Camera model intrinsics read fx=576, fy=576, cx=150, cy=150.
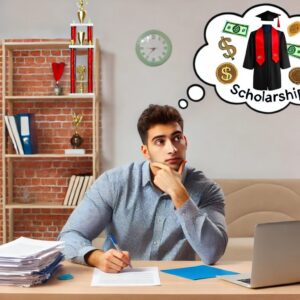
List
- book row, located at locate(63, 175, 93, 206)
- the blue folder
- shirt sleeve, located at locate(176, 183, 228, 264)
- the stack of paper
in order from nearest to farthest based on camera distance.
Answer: the stack of paper < the blue folder < shirt sleeve, located at locate(176, 183, 228, 264) < book row, located at locate(63, 175, 93, 206)

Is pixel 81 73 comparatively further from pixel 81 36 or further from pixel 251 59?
pixel 251 59

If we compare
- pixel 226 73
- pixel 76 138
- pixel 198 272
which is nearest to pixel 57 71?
pixel 76 138

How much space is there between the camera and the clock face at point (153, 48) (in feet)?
17.3

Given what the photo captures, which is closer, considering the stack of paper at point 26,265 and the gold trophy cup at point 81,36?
the stack of paper at point 26,265

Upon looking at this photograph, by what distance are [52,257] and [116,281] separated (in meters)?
0.28

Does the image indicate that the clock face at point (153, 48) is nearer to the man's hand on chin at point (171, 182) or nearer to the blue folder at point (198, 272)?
the man's hand on chin at point (171, 182)

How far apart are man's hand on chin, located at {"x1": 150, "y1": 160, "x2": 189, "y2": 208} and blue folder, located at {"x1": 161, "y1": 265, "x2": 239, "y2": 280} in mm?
277

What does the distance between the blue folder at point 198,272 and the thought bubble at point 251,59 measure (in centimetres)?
327

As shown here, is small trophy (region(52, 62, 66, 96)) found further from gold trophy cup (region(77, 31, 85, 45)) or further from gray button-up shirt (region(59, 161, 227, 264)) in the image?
gray button-up shirt (region(59, 161, 227, 264))

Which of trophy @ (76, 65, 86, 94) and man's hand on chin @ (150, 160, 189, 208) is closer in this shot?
man's hand on chin @ (150, 160, 189, 208)

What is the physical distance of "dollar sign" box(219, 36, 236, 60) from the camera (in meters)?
5.31

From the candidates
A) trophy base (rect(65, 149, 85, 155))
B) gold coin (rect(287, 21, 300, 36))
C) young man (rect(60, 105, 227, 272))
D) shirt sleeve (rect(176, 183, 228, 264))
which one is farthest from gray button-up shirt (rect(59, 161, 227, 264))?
gold coin (rect(287, 21, 300, 36))

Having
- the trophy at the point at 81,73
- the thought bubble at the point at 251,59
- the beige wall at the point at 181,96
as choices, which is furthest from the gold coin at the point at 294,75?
the trophy at the point at 81,73

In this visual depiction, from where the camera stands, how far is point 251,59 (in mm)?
5305
